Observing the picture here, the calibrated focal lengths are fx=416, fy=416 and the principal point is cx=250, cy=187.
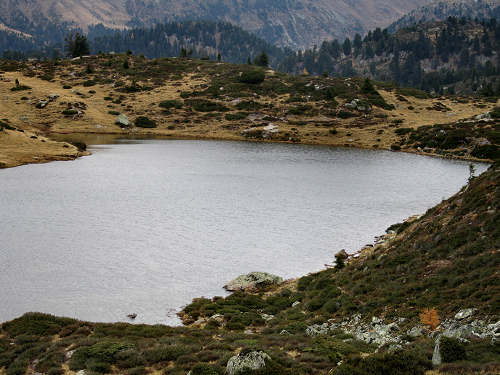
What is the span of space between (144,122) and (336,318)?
113m

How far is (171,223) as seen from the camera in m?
40.5

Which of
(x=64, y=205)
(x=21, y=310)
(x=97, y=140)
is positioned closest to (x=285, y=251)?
(x=21, y=310)

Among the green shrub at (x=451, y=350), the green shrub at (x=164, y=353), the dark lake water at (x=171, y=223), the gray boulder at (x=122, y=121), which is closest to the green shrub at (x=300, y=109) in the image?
the gray boulder at (x=122, y=121)

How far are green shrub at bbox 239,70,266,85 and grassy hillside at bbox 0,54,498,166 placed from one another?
352 millimetres

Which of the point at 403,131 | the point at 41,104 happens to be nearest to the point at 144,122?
the point at 41,104

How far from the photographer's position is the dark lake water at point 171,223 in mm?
27156

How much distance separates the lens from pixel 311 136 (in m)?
116

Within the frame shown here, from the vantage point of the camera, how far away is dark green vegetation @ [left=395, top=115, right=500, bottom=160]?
90812mm

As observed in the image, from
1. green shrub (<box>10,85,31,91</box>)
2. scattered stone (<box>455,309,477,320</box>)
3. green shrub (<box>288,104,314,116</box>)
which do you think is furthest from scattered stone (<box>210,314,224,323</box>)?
green shrub (<box>10,85,31,91</box>)

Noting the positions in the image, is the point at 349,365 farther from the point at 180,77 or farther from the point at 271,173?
the point at 180,77

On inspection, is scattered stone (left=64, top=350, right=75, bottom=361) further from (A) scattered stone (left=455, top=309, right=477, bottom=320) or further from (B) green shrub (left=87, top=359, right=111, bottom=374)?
(A) scattered stone (left=455, top=309, right=477, bottom=320)

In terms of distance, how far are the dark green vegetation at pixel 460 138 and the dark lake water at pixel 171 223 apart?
58.3 ft

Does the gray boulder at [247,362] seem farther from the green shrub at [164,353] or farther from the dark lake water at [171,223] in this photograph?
the dark lake water at [171,223]

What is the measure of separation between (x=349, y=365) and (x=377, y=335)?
592 centimetres
